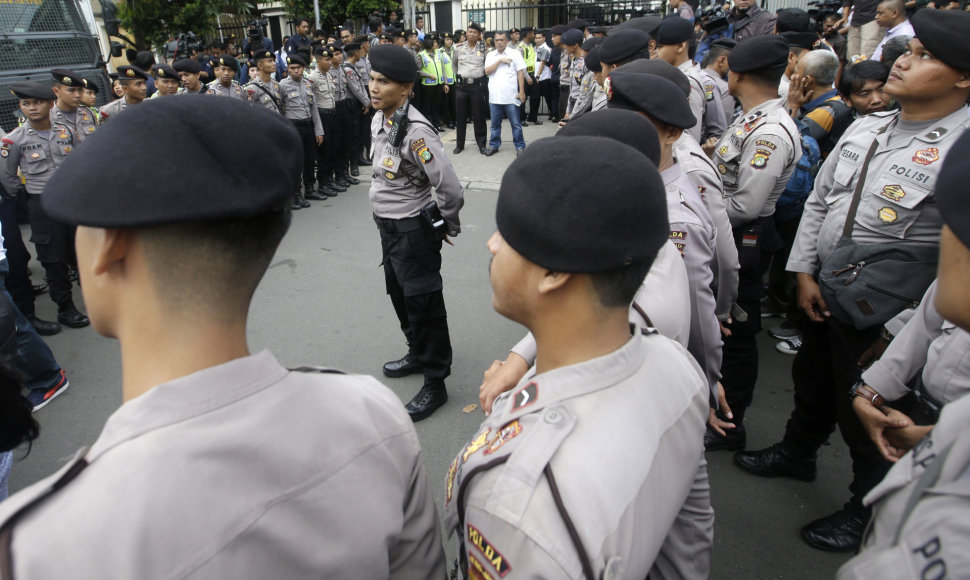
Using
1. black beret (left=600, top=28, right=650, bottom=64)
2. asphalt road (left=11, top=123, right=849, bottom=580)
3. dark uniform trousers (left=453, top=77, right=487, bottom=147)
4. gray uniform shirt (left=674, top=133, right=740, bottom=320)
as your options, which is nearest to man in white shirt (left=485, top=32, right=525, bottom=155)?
dark uniform trousers (left=453, top=77, right=487, bottom=147)

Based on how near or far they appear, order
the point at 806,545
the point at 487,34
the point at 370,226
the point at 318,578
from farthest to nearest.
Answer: the point at 487,34, the point at 370,226, the point at 806,545, the point at 318,578

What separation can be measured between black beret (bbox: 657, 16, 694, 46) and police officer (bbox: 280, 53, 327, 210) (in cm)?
472

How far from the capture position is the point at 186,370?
893mm

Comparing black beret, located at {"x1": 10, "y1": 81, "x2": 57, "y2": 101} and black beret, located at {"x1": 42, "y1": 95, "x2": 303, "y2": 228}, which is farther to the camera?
black beret, located at {"x1": 10, "y1": 81, "x2": 57, "y2": 101}

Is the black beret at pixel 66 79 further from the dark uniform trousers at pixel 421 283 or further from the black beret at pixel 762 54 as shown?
the black beret at pixel 762 54

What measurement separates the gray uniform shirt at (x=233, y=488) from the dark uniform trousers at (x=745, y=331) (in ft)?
7.73

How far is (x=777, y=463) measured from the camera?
Result: 9.22 feet

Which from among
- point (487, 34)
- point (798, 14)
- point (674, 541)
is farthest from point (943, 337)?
point (487, 34)

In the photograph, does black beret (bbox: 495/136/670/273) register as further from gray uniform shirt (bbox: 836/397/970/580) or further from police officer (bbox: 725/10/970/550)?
police officer (bbox: 725/10/970/550)

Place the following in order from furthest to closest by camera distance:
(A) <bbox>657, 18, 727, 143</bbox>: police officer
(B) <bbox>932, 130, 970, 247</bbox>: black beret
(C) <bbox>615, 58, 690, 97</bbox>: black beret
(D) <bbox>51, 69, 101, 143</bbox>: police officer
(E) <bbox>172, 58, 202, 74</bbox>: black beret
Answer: (E) <bbox>172, 58, 202, 74</bbox>: black beret → (D) <bbox>51, 69, 101, 143</bbox>: police officer → (A) <bbox>657, 18, 727, 143</bbox>: police officer → (C) <bbox>615, 58, 690, 97</bbox>: black beret → (B) <bbox>932, 130, 970, 247</bbox>: black beret

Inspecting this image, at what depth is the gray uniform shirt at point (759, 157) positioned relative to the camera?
9.60 ft

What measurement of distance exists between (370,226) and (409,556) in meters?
5.68

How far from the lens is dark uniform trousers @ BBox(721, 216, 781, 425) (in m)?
2.93

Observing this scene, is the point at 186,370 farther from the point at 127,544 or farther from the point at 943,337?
the point at 943,337
